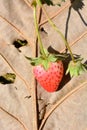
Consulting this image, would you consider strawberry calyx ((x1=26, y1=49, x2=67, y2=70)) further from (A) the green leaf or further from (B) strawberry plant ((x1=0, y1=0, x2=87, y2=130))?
(A) the green leaf

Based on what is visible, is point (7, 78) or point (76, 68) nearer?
point (76, 68)

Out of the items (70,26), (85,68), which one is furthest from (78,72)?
(70,26)

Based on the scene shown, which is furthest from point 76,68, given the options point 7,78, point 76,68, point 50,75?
point 7,78

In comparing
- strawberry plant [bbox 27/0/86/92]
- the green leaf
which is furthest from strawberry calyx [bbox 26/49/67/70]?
the green leaf

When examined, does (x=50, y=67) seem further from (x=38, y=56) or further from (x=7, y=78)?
(x=7, y=78)

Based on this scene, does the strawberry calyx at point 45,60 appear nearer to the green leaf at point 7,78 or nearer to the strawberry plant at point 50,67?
the strawberry plant at point 50,67

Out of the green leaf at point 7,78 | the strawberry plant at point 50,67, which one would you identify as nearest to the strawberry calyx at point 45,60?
the strawberry plant at point 50,67

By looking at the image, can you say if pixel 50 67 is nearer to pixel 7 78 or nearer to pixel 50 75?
pixel 50 75
